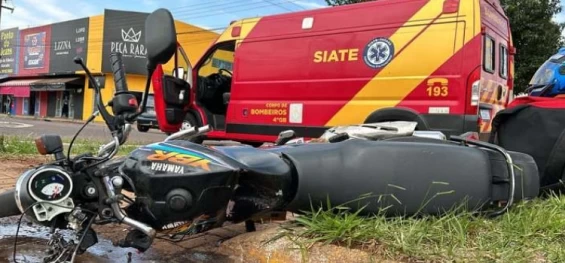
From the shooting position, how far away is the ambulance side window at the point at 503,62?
23.2 feet

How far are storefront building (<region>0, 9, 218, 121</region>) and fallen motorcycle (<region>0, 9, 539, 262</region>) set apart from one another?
998 inches

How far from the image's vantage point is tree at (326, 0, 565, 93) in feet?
52.7

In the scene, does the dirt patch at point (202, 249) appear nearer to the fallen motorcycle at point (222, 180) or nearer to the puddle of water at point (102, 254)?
the puddle of water at point (102, 254)

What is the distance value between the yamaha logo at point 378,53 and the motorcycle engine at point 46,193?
4.99m

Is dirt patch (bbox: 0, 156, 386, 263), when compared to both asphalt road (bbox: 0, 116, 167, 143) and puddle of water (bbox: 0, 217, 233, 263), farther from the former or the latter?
asphalt road (bbox: 0, 116, 167, 143)

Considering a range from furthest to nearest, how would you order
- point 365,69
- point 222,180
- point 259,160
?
point 365,69 < point 259,160 < point 222,180

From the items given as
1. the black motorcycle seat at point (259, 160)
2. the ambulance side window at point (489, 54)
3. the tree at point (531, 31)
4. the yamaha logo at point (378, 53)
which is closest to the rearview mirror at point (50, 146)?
the black motorcycle seat at point (259, 160)

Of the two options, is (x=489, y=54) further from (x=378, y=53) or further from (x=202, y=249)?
(x=202, y=249)

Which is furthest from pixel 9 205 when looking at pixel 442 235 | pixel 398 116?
pixel 398 116

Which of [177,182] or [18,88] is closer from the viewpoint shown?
[177,182]

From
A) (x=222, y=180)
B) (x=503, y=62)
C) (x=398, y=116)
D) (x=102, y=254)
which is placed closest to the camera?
(x=222, y=180)

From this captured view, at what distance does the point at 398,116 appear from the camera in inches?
244

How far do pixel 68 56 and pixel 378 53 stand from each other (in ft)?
101

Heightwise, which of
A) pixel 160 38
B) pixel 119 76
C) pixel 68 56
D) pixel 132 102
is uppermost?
pixel 68 56
